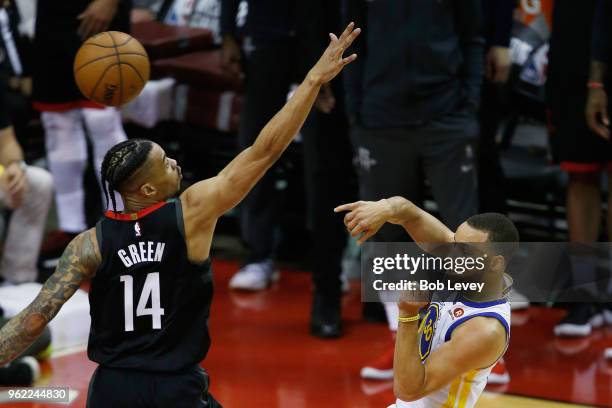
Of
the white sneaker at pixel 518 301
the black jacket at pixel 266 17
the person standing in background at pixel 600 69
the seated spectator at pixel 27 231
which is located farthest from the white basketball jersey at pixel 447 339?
the seated spectator at pixel 27 231

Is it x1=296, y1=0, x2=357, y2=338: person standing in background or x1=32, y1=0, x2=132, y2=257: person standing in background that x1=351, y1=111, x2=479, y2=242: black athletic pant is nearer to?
x1=296, y1=0, x2=357, y2=338: person standing in background

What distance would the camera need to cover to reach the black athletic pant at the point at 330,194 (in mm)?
6078

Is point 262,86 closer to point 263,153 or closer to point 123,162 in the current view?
point 263,153

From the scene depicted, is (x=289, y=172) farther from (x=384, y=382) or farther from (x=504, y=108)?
(x=384, y=382)

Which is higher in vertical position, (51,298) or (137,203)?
(137,203)

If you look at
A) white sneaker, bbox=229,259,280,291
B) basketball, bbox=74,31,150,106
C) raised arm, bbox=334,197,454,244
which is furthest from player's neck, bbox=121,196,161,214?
white sneaker, bbox=229,259,280,291

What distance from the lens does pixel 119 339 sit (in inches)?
151

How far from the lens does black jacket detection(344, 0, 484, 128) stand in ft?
18.0

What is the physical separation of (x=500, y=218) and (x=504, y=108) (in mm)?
3908

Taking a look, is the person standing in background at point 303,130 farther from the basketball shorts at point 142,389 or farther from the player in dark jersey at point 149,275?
the basketball shorts at point 142,389

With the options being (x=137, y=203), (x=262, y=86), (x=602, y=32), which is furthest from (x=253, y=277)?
(x=137, y=203)

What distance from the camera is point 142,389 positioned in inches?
150

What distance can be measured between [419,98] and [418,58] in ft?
0.64

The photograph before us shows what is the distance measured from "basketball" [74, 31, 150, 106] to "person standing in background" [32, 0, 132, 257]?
142 centimetres
